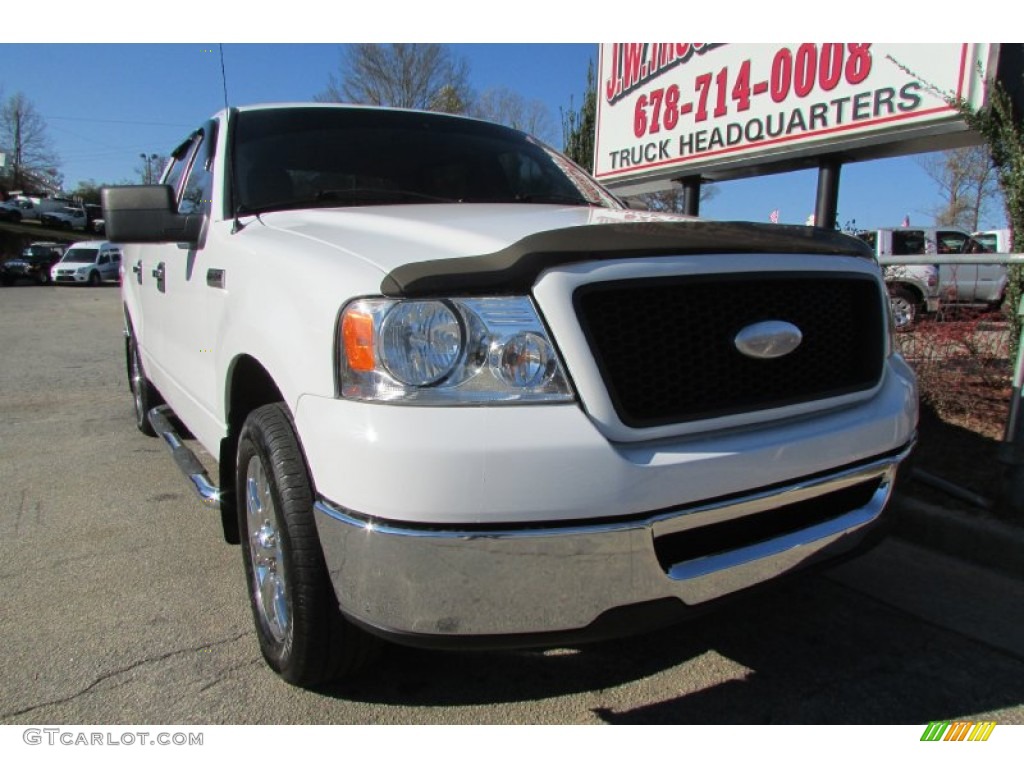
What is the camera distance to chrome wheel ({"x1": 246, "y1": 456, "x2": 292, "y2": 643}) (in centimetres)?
216

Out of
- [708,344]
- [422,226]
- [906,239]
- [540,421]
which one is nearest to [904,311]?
[708,344]

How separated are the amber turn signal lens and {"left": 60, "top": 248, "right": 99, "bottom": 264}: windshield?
3569 cm

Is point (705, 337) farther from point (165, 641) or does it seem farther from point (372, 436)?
point (165, 641)

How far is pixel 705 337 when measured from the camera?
1856 mm

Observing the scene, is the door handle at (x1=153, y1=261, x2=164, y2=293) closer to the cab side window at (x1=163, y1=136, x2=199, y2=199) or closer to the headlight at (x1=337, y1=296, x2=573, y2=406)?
the cab side window at (x1=163, y1=136, x2=199, y2=199)

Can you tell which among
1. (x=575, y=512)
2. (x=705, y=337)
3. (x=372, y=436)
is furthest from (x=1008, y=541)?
(x=372, y=436)

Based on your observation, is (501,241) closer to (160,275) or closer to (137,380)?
(160,275)

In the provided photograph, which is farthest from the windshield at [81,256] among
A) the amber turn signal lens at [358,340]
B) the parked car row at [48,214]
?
the amber turn signal lens at [358,340]

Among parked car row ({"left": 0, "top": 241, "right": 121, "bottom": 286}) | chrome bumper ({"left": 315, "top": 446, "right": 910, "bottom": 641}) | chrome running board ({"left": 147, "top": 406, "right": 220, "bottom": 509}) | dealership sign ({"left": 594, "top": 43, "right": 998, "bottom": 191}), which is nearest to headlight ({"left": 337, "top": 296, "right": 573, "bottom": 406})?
chrome bumper ({"left": 315, "top": 446, "right": 910, "bottom": 641})

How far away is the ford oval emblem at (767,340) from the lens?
6.15ft

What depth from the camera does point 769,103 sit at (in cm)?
563

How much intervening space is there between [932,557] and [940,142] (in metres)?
3.01

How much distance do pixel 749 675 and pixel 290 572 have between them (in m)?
1.41
